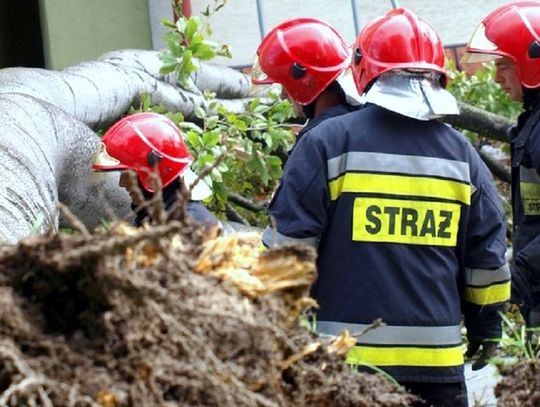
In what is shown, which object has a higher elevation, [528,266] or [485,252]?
[485,252]

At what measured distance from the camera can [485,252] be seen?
4.17m

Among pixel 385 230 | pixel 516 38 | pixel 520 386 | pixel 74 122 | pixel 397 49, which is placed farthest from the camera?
pixel 74 122

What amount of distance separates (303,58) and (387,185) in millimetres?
1162

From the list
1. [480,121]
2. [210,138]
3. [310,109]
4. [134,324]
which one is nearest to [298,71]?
[310,109]

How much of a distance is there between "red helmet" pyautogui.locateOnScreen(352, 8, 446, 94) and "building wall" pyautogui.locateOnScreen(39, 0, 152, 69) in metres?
7.23

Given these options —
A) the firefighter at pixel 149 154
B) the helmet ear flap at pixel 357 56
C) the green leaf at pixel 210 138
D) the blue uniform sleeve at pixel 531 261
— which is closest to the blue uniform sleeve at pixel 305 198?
the helmet ear flap at pixel 357 56

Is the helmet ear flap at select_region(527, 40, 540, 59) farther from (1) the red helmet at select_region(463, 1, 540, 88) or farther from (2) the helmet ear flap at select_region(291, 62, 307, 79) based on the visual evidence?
(2) the helmet ear flap at select_region(291, 62, 307, 79)

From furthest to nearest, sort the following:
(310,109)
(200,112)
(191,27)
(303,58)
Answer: (200,112) < (191,27) < (303,58) < (310,109)

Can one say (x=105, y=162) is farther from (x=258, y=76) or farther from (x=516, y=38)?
(x=516, y=38)

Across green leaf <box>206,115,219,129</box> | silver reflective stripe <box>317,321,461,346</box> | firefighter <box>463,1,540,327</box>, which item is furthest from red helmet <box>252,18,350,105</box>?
green leaf <box>206,115,219,129</box>

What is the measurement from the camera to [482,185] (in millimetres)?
4188

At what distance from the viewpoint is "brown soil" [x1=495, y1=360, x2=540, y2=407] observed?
2906 mm

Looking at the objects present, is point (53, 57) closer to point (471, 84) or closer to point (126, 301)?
point (471, 84)

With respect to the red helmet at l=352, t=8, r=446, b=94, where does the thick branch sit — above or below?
below
